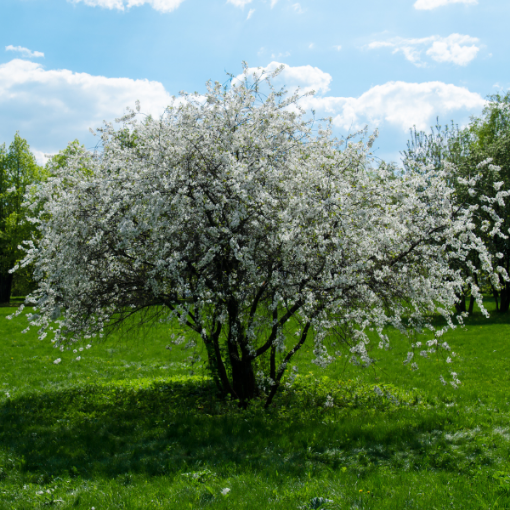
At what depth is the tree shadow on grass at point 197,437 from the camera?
7184 millimetres

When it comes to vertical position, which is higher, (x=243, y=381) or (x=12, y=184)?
(x=12, y=184)

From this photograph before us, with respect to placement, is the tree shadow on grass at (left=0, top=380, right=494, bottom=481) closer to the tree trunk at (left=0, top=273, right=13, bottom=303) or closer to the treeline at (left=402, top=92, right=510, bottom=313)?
the treeline at (left=402, top=92, right=510, bottom=313)

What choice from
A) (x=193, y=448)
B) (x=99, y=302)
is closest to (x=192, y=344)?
(x=193, y=448)

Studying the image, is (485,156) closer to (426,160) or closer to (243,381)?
(426,160)

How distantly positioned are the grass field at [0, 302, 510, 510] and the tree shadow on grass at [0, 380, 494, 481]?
0.03 m

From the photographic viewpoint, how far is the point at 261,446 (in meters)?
7.83

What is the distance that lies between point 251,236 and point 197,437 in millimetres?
3977

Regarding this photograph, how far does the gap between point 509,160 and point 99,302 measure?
26.2 metres

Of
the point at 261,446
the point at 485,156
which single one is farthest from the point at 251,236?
the point at 485,156

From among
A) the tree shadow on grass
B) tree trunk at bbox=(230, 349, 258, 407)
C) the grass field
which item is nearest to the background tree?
the grass field

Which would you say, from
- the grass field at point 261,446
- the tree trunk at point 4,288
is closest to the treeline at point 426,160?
the tree trunk at point 4,288

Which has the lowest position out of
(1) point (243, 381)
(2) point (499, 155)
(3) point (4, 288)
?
(1) point (243, 381)

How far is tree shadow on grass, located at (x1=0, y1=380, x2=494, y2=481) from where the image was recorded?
718 centimetres

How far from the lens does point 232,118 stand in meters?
9.61
